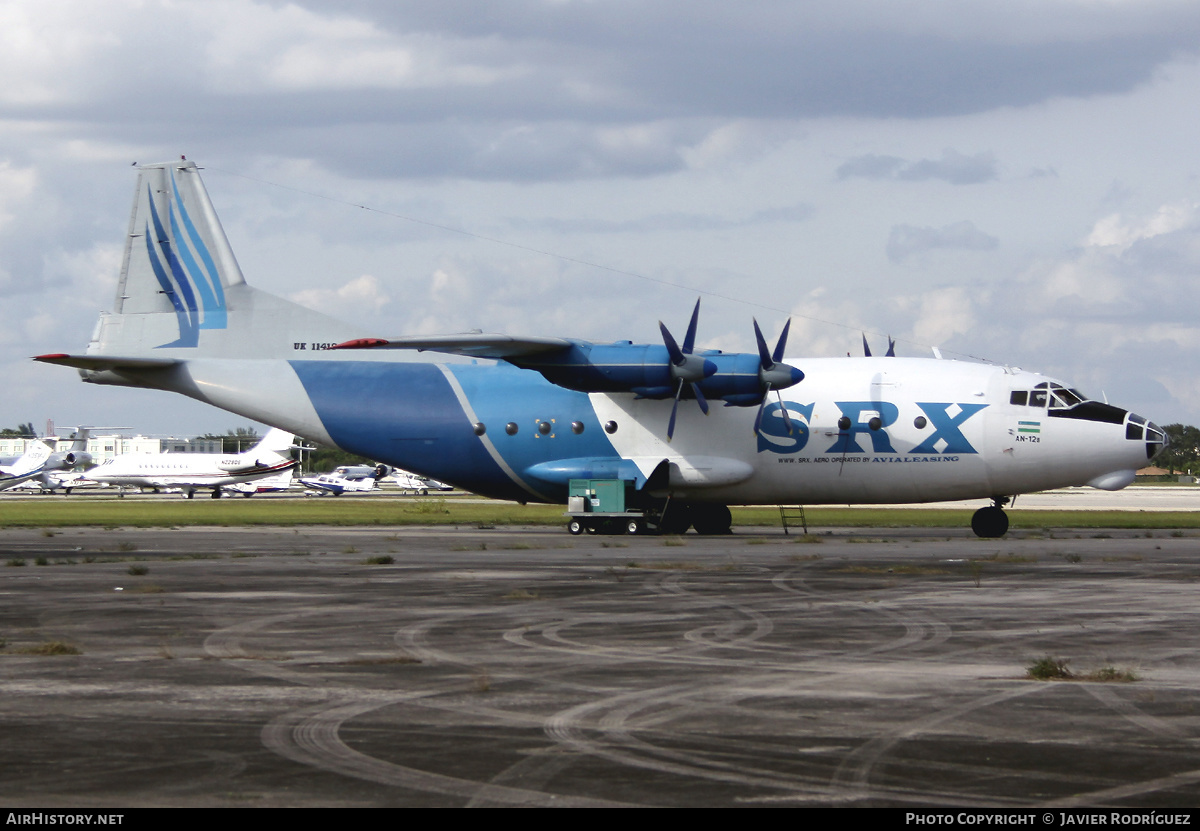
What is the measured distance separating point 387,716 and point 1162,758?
602 cm

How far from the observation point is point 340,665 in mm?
13156

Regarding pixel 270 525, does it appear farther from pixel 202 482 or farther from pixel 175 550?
pixel 202 482

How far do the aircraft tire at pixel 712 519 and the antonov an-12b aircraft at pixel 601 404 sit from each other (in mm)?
69

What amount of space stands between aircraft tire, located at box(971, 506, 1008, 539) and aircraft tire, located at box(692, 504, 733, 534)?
27.5ft

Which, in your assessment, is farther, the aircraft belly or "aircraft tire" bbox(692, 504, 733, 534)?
the aircraft belly

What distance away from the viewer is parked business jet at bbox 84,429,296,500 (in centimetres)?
10444

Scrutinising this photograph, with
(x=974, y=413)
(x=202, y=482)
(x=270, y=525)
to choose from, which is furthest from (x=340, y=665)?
(x=202, y=482)

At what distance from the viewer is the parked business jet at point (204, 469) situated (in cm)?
10444

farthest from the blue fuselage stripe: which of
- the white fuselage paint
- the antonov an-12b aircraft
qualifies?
the white fuselage paint

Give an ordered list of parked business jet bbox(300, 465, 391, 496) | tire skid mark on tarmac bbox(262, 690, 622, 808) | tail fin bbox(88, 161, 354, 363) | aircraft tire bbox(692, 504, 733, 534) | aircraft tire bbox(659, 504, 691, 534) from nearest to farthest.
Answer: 1. tire skid mark on tarmac bbox(262, 690, 622, 808)
2. aircraft tire bbox(659, 504, 691, 534)
3. aircraft tire bbox(692, 504, 733, 534)
4. tail fin bbox(88, 161, 354, 363)
5. parked business jet bbox(300, 465, 391, 496)

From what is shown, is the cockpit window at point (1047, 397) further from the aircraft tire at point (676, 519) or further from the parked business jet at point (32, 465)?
the parked business jet at point (32, 465)

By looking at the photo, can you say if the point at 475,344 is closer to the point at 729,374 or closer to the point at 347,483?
the point at 729,374

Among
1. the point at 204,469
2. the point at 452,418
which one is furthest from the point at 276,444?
the point at 452,418

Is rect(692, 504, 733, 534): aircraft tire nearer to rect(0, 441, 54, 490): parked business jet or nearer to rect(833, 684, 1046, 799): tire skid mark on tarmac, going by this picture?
rect(833, 684, 1046, 799): tire skid mark on tarmac
